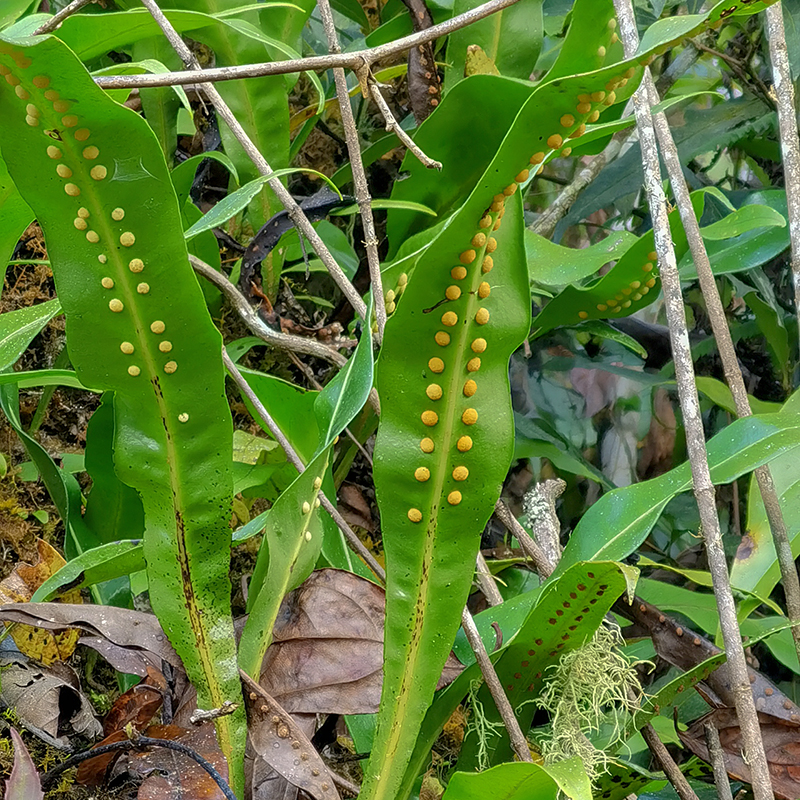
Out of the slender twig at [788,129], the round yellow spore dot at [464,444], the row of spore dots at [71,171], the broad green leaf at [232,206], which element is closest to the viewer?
the row of spore dots at [71,171]

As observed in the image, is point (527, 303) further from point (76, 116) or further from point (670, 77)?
point (670, 77)

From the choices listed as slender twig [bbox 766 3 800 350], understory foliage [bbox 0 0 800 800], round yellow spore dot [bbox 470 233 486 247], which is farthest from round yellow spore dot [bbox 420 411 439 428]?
slender twig [bbox 766 3 800 350]

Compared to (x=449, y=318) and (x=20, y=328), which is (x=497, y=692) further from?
(x=20, y=328)

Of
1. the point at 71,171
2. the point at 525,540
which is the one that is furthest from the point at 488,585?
the point at 71,171

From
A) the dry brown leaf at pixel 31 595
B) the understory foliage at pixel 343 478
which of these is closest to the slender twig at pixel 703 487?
the understory foliage at pixel 343 478

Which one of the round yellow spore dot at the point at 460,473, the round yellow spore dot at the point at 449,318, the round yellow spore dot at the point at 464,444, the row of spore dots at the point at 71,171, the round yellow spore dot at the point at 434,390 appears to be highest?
the row of spore dots at the point at 71,171

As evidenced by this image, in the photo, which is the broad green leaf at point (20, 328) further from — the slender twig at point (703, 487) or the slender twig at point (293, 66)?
the slender twig at point (703, 487)
